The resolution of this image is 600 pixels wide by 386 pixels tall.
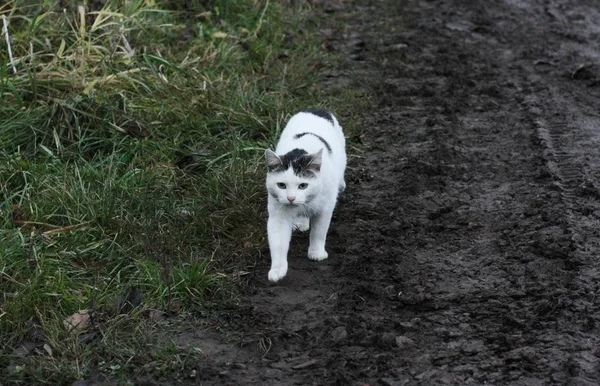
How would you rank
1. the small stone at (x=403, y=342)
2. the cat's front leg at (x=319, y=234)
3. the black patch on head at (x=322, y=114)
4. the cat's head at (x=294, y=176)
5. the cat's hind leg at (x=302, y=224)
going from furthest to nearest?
the black patch on head at (x=322, y=114), the cat's hind leg at (x=302, y=224), the cat's front leg at (x=319, y=234), the cat's head at (x=294, y=176), the small stone at (x=403, y=342)

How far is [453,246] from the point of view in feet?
17.9

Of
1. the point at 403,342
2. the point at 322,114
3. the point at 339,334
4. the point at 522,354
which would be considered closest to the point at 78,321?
the point at 339,334

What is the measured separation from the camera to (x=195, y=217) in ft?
18.5

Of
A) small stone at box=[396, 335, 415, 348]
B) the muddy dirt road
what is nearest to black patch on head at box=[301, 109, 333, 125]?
the muddy dirt road

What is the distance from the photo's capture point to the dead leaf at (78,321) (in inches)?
180

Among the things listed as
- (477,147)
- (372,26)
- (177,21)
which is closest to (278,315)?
(477,147)

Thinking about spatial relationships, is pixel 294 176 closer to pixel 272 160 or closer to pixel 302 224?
pixel 272 160

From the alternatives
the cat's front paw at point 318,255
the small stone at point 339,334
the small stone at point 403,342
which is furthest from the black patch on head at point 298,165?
the small stone at point 403,342

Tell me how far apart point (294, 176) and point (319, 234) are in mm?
480

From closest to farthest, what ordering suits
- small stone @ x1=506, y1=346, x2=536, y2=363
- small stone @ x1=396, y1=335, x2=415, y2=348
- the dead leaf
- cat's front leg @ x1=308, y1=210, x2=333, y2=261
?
small stone @ x1=506, y1=346, x2=536, y2=363 < small stone @ x1=396, y1=335, x2=415, y2=348 < the dead leaf < cat's front leg @ x1=308, y1=210, x2=333, y2=261

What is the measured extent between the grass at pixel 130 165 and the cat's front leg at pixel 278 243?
24cm

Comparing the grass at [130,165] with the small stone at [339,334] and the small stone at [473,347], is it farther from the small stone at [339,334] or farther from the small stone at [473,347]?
the small stone at [473,347]

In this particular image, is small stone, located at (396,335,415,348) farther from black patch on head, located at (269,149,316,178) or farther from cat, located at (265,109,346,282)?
black patch on head, located at (269,149,316,178)

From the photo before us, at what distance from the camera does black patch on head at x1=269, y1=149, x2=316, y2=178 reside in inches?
200
